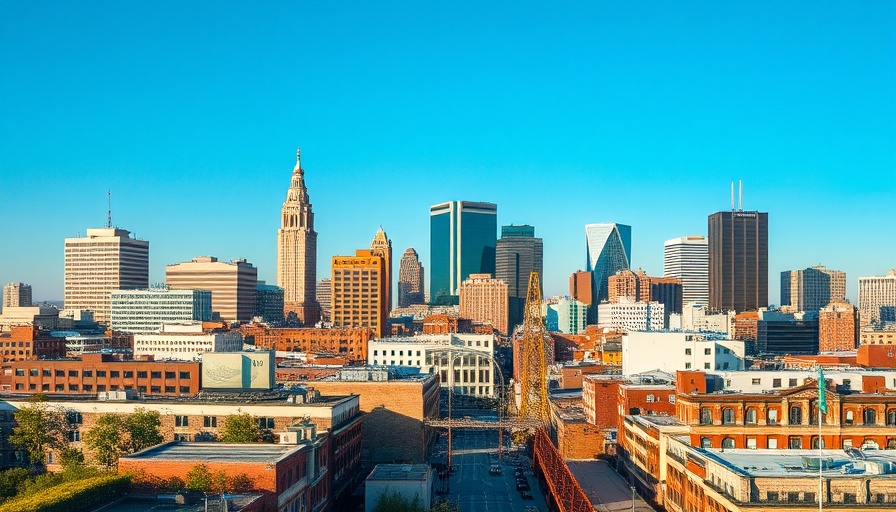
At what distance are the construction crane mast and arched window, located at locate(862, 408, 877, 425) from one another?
7845 centimetres

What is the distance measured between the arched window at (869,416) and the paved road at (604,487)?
18.8 meters

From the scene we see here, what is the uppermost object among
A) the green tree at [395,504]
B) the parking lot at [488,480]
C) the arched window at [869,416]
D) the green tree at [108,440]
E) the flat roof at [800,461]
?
the arched window at [869,416]

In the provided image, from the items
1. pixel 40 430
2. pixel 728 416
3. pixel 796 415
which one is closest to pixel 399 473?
pixel 728 416

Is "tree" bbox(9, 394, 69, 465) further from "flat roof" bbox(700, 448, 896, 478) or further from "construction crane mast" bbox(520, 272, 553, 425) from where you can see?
"construction crane mast" bbox(520, 272, 553, 425)

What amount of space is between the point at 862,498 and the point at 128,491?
4762cm

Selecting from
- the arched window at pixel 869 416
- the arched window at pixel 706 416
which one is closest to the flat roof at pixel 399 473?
the arched window at pixel 706 416

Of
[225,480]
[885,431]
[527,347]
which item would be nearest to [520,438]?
[527,347]

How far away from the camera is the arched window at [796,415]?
3135 inches

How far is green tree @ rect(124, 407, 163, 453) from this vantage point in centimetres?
8819

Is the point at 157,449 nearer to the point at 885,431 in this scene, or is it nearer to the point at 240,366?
the point at 240,366

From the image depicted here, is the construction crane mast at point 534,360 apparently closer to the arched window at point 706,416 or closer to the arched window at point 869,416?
the arched window at point 706,416

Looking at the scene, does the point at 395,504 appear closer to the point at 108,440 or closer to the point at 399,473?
the point at 399,473

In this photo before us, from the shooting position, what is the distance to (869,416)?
263ft

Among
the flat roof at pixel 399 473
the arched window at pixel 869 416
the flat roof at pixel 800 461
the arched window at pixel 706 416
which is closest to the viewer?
the flat roof at pixel 800 461
